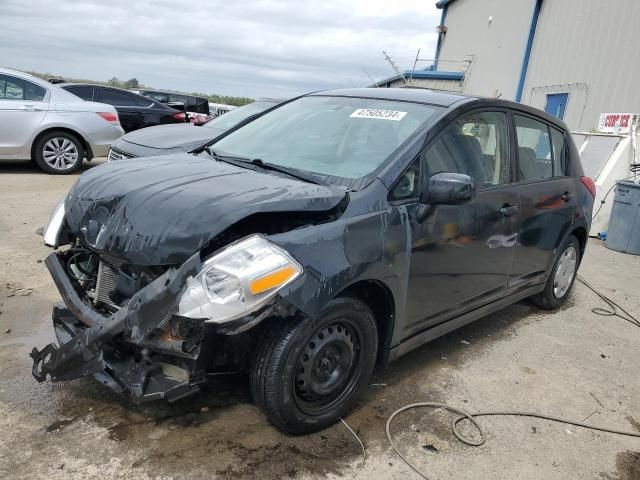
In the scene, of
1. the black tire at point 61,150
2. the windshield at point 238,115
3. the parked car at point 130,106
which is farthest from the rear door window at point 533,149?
the parked car at point 130,106

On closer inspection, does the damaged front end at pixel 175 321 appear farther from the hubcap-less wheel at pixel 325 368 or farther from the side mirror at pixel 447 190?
the side mirror at pixel 447 190

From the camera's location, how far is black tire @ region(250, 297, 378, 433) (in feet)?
8.15

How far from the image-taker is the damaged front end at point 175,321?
2.25 meters

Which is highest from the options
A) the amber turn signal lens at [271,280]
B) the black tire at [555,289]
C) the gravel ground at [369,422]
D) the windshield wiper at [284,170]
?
the windshield wiper at [284,170]

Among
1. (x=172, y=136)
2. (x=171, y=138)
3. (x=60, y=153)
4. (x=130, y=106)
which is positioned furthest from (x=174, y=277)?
(x=130, y=106)

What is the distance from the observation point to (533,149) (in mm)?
4207

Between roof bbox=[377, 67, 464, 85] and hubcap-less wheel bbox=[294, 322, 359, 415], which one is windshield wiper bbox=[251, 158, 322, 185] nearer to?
hubcap-less wheel bbox=[294, 322, 359, 415]

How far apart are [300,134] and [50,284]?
8.23ft

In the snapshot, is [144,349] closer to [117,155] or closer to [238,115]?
[117,155]

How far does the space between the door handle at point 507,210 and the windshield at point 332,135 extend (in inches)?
33.2

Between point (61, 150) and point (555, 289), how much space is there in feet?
26.5

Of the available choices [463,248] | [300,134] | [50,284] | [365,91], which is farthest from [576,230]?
[50,284]

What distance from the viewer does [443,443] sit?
9.35 feet

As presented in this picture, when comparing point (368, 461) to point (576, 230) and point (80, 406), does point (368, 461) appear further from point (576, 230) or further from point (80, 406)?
point (576, 230)
